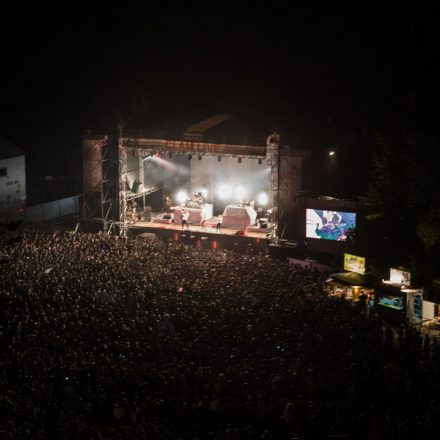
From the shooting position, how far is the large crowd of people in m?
11.3

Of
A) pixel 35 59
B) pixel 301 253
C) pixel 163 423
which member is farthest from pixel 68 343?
pixel 35 59

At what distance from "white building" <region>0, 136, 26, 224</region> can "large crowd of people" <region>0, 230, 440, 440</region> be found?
42.7 feet

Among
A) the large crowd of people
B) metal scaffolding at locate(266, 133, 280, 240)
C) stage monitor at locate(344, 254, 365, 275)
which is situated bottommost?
the large crowd of people

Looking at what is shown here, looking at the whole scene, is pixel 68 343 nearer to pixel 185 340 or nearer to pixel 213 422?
pixel 185 340

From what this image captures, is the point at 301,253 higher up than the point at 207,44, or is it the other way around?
the point at 207,44

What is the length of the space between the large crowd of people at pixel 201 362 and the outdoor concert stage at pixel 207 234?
7.39 metres

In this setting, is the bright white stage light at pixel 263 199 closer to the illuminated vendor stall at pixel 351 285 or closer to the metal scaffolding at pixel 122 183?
the metal scaffolding at pixel 122 183

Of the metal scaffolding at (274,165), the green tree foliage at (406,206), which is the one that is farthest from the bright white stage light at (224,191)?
the green tree foliage at (406,206)

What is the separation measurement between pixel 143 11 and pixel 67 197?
1758cm

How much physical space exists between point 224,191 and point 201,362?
18437 millimetres

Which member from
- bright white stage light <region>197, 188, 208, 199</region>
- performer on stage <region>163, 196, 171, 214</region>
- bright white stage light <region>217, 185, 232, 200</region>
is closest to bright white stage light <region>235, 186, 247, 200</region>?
bright white stage light <region>217, 185, 232, 200</region>

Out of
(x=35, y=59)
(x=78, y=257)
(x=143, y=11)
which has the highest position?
(x=143, y=11)

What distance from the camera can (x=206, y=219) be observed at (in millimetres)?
30188

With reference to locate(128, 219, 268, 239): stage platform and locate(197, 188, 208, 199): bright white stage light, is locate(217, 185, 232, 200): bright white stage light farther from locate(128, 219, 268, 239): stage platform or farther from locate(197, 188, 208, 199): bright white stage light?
locate(128, 219, 268, 239): stage platform
